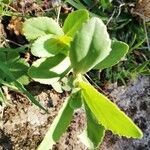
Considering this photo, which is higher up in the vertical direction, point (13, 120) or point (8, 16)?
point (8, 16)

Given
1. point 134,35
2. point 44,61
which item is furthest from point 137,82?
point 44,61

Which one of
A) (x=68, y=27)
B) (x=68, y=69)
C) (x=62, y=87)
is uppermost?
(x=68, y=27)

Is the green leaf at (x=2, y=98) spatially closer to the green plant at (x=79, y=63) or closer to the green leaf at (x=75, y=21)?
the green plant at (x=79, y=63)

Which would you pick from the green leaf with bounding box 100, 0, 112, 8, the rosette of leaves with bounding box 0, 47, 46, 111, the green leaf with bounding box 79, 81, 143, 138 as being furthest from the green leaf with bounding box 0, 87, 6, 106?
the green leaf with bounding box 100, 0, 112, 8

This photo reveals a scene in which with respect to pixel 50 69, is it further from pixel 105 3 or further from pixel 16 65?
pixel 105 3

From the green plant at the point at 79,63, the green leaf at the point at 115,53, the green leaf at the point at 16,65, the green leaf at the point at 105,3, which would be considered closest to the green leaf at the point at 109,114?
the green plant at the point at 79,63

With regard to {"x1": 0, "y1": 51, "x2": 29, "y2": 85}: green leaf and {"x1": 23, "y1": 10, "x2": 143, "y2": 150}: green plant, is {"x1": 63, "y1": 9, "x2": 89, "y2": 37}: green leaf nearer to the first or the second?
{"x1": 23, "y1": 10, "x2": 143, "y2": 150}: green plant

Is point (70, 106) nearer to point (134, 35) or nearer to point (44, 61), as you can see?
point (44, 61)
